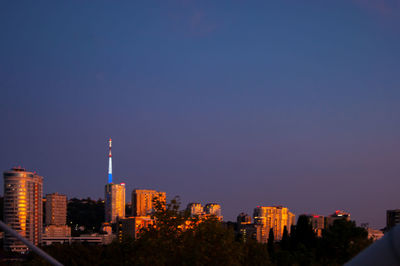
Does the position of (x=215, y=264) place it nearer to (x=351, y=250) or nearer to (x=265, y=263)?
(x=265, y=263)

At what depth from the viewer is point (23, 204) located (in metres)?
154

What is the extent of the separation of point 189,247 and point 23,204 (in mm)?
154645

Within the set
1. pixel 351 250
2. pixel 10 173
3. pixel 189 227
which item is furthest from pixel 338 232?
pixel 10 173

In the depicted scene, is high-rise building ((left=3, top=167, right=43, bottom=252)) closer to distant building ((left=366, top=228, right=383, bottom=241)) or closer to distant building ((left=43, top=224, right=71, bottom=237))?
distant building ((left=43, top=224, right=71, bottom=237))

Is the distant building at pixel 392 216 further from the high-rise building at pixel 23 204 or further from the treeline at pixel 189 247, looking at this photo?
the high-rise building at pixel 23 204

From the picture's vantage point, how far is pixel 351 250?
87.5 ft

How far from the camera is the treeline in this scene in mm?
13664

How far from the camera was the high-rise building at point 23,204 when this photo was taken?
151 m

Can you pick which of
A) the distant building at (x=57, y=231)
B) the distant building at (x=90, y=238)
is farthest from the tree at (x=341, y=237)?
the distant building at (x=57, y=231)

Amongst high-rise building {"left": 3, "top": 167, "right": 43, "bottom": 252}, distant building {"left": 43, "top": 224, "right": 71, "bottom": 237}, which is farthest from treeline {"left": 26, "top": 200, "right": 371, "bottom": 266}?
distant building {"left": 43, "top": 224, "right": 71, "bottom": 237}

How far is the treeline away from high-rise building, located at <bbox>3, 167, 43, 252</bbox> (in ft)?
438

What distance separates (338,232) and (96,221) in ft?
574

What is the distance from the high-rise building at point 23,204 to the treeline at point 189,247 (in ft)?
438

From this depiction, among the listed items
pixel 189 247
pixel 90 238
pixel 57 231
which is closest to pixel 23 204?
pixel 57 231
